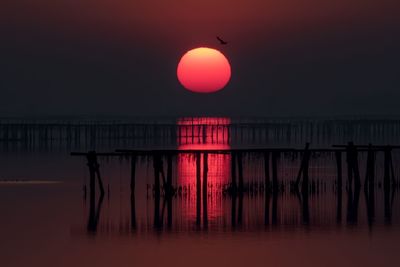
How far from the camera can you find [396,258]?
77.5 feet

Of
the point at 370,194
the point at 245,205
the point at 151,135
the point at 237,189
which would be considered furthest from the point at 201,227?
the point at 151,135

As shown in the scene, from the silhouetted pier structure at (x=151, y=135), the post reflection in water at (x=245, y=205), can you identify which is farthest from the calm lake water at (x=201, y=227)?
the silhouetted pier structure at (x=151, y=135)

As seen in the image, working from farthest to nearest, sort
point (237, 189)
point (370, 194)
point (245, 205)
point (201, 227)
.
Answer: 1. point (237, 189)
2. point (370, 194)
3. point (245, 205)
4. point (201, 227)

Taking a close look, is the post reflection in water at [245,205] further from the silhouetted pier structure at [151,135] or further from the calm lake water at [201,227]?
the silhouetted pier structure at [151,135]

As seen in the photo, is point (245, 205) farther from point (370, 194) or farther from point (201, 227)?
point (201, 227)

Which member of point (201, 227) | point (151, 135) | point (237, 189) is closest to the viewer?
point (201, 227)

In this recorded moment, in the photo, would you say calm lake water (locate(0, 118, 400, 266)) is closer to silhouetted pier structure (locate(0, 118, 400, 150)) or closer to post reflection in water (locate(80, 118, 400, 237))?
post reflection in water (locate(80, 118, 400, 237))

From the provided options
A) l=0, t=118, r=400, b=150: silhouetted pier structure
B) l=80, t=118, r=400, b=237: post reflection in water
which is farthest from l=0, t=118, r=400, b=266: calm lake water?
l=0, t=118, r=400, b=150: silhouetted pier structure

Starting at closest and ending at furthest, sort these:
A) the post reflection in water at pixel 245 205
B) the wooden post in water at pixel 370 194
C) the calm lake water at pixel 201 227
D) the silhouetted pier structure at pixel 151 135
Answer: the calm lake water at pixel 201 227 < the post reflection in water at pixel 245 205 < the wooden post in water at pixel 370 194 < the silhouetted pier structure at pixel 151 135

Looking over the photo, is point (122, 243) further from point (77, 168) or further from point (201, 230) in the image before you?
point (77, 168)

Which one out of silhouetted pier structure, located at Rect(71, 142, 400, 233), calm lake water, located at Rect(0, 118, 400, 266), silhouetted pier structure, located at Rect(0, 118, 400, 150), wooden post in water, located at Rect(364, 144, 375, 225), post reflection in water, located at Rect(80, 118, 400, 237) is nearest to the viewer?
calm lake water, located at Rect(0, 118, 400, 266)

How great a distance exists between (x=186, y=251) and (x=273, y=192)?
609 inches

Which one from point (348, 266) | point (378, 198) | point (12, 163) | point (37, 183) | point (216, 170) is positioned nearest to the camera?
point (348, 266)

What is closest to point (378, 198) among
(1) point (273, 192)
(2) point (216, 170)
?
(1) point (273, 192)
